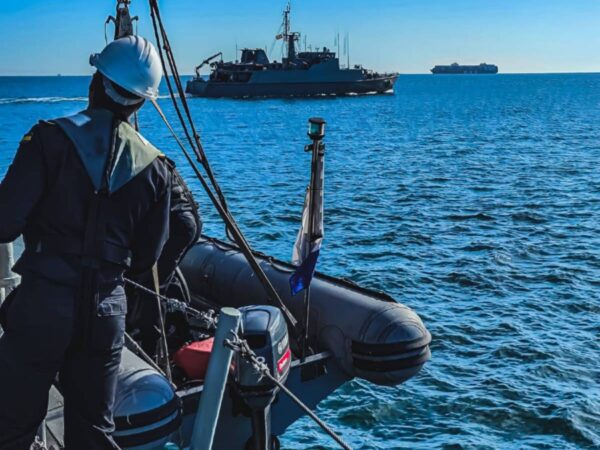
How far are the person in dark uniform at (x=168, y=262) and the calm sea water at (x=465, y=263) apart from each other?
725 millimetres

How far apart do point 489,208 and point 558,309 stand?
325 inches

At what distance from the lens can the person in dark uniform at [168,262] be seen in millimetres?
3867

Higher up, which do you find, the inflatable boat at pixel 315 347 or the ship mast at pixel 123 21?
the ship mast at pixel 123 21

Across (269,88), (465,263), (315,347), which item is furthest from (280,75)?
(315,347)

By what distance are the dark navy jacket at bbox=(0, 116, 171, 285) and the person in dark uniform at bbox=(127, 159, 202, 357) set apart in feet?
2.46

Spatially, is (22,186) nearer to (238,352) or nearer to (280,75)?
(238,352)

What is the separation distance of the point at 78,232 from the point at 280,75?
83.4 m

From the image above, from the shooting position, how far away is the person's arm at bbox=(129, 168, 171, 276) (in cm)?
271

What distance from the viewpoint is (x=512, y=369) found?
8.31m

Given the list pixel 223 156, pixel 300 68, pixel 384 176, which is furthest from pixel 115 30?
pixel 300 68

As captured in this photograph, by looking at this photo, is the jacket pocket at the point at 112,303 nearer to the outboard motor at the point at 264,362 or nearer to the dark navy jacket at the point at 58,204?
the dark navy jacket at the point at 58,204


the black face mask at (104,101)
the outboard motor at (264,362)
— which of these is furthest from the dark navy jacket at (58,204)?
the outboard motor at (264,362)

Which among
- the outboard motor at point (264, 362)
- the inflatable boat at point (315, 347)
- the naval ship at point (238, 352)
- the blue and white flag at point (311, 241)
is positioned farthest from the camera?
the blue and white flag at point (311, 241)

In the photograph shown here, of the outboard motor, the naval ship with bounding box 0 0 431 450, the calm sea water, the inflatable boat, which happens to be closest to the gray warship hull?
the calm sea water
